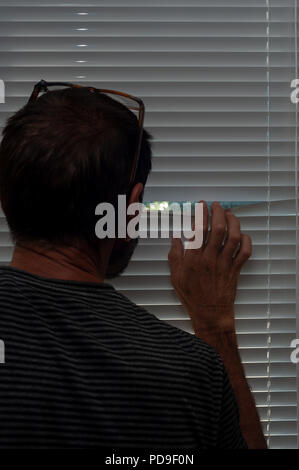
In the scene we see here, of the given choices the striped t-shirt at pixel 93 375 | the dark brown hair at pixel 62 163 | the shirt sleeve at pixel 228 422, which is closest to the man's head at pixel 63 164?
the dark brown hair at pixel 62 163

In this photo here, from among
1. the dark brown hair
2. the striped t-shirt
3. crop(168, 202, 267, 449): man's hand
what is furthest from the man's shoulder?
crop(168, 202, 267, 449): man's hand

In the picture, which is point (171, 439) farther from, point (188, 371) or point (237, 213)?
point (237, 213)

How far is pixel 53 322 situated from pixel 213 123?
697 millimetres

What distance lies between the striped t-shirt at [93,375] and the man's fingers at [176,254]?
377 millimetres

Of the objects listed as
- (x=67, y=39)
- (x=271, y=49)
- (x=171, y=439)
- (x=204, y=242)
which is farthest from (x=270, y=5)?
(x=171, y=439)

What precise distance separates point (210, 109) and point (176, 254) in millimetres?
360

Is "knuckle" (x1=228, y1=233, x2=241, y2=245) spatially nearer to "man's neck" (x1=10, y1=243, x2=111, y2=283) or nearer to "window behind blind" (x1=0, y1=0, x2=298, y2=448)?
"window behind blind" (x1=0, y1=0, x2=298, y2=448)

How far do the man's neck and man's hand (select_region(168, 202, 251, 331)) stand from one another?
14.8 inches

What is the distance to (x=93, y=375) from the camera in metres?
→ 0.76

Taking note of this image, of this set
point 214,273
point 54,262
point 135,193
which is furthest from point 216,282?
point 54,262

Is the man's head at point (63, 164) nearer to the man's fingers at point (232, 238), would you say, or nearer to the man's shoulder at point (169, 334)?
the man's shoulder at point (169, 334)

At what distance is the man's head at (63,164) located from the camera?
0.81 m
